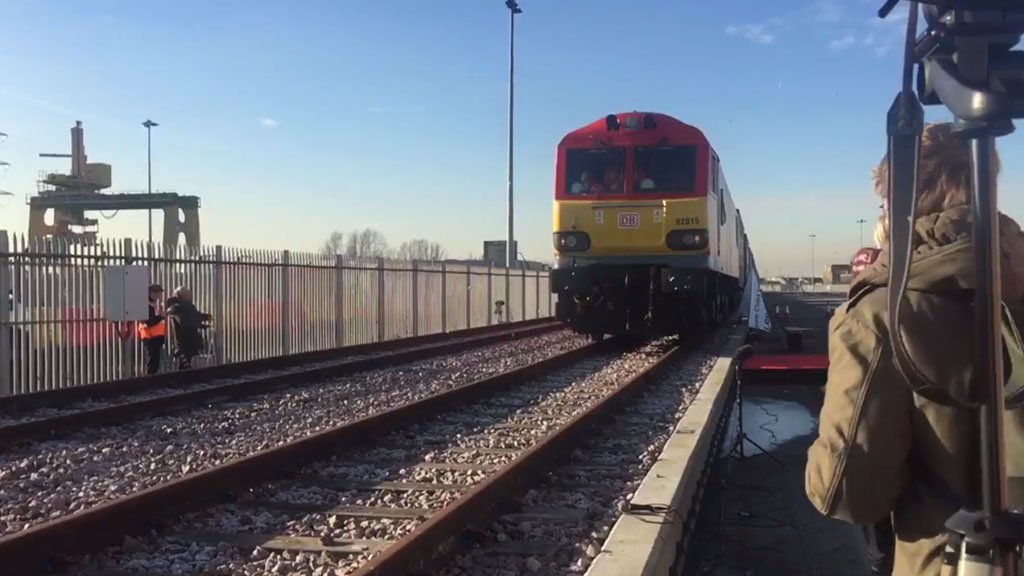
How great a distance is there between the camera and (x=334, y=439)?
22.2 ft

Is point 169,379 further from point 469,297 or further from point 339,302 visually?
point 469,297

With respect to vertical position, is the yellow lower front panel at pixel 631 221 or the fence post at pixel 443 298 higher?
the yellow lower front panel at pixel 631 221

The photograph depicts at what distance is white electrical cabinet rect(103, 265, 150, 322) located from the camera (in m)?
11.5

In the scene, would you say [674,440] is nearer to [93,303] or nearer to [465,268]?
[93,303]

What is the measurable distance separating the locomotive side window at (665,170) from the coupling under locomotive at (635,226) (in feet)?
0.05

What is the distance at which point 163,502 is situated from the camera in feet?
16.0

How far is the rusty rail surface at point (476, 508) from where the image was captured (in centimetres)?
389

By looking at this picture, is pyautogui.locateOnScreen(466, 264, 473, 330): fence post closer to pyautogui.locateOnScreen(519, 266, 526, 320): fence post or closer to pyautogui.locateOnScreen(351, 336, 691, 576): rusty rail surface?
pyautogui.locateOnScreen(519, 266, 526, 320): fence post

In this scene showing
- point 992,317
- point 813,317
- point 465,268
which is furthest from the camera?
point 813,317

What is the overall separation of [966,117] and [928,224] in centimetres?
39

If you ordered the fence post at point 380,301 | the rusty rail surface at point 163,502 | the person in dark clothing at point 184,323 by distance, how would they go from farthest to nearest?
the fence post at point 380,301 → the person in dark clothing at point 184,323 → the rusty rail surface at point 163,502

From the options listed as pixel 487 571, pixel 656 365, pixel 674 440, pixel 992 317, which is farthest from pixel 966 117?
pixel 656 365

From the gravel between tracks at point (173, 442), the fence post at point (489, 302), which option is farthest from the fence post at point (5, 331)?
the fence post at point (489, 302)

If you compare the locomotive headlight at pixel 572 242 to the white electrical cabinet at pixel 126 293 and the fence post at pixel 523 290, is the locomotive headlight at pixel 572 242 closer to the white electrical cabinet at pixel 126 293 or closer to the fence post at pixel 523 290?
the white electrical cabinet at pixel 126 293
